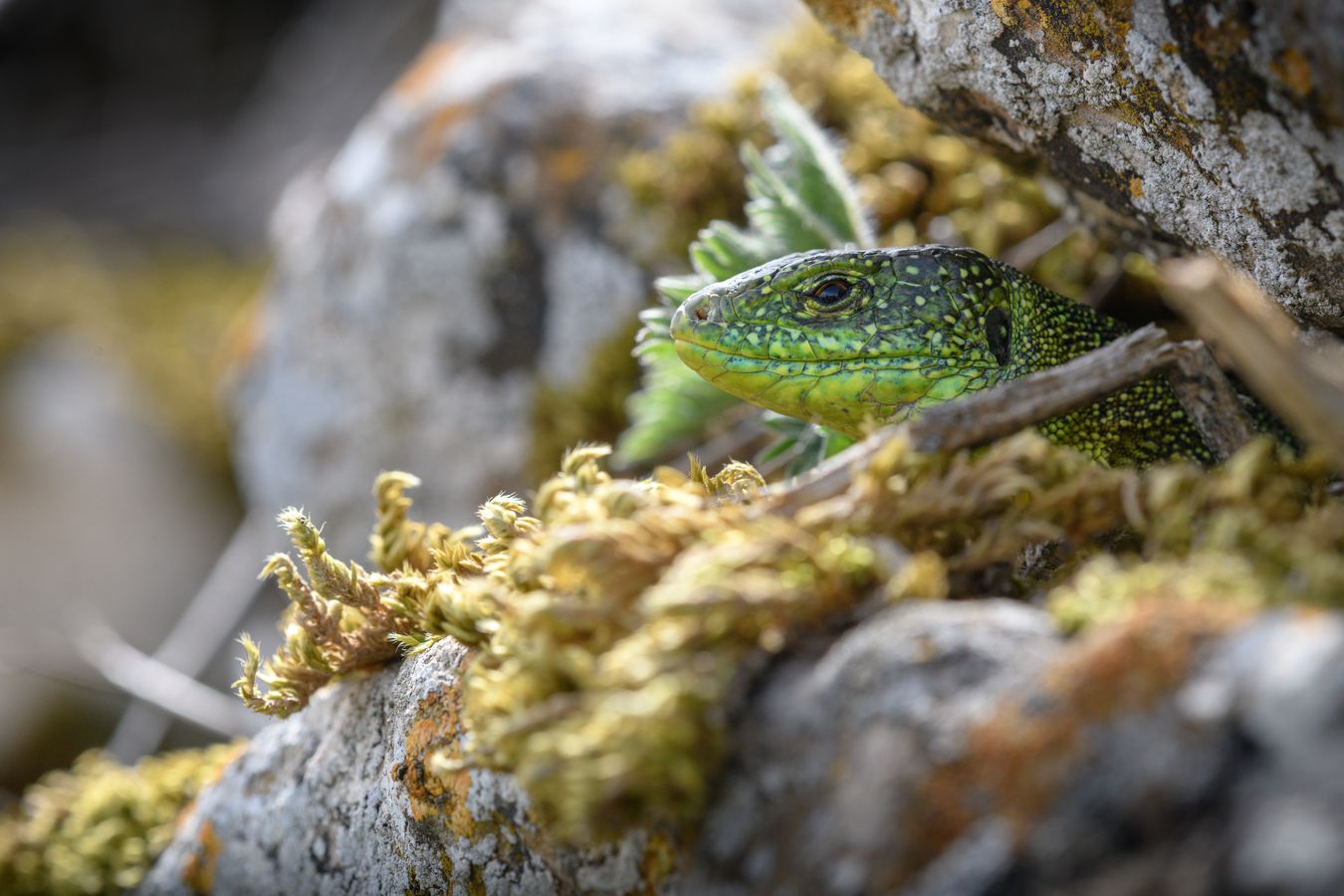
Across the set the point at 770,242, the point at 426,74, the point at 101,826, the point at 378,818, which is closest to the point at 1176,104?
the point at 770,242

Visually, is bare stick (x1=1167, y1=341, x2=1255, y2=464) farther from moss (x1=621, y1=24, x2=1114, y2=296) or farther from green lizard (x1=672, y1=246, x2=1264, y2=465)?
moss (x1=621, y1=24, x2=1114, y2=296)

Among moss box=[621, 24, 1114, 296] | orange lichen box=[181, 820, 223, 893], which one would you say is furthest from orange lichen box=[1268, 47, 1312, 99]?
orange lichen box=[181, 820, 223, 893]

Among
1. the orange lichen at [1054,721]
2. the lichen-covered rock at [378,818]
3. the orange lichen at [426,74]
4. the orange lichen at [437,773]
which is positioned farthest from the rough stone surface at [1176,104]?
the orange lichen at [426,74]

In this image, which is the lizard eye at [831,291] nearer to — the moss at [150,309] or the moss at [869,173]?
the moss at [869,173]

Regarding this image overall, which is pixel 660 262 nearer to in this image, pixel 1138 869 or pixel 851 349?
pixel 851 349

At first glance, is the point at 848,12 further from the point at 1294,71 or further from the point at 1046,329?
the point at 1294,71

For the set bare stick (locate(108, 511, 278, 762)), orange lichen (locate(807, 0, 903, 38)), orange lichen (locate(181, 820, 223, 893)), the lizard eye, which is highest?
orange lichen (locate(807, 0, 903, 38))

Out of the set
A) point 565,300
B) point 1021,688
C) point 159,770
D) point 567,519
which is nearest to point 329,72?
point 565,300
